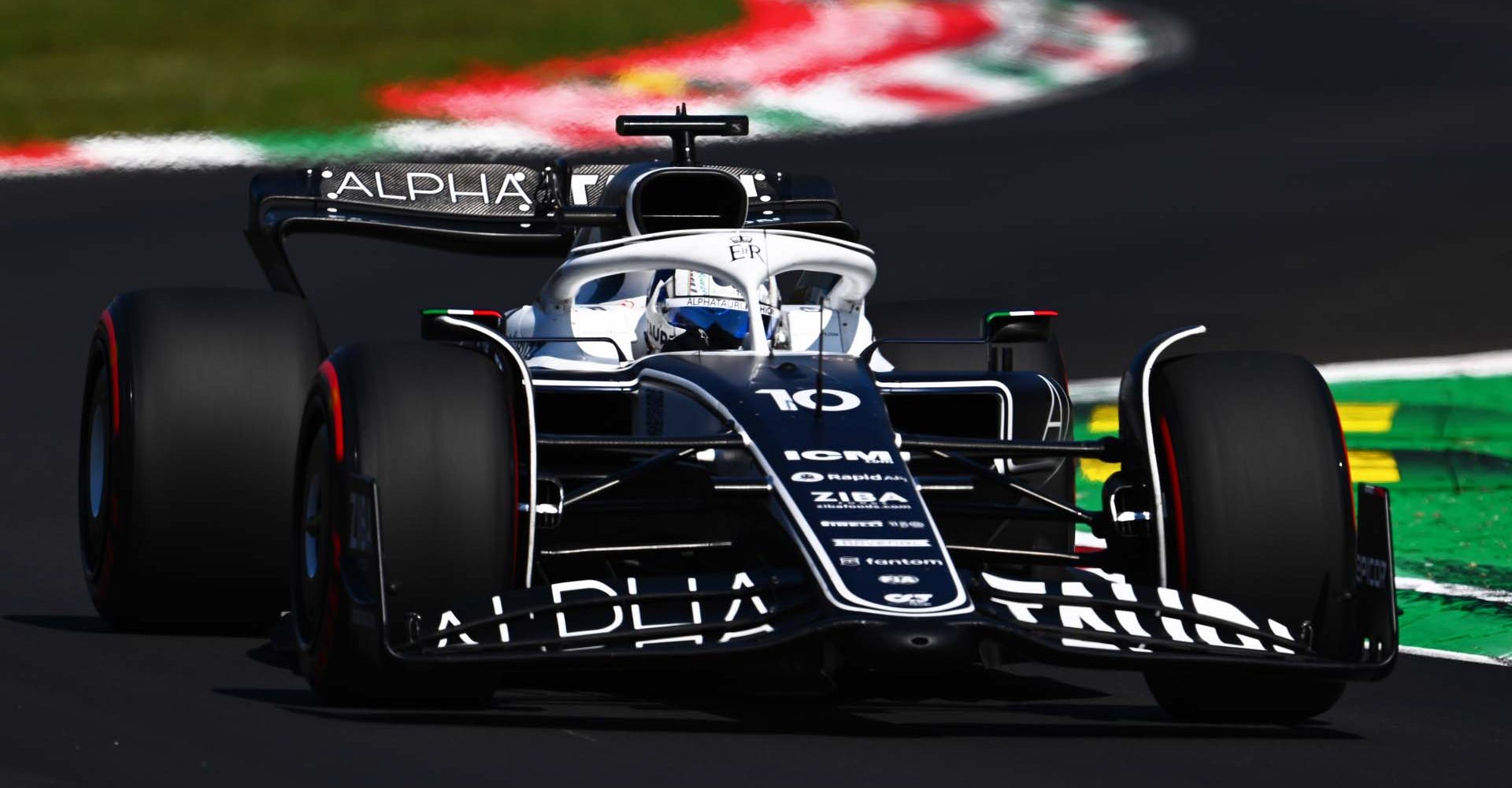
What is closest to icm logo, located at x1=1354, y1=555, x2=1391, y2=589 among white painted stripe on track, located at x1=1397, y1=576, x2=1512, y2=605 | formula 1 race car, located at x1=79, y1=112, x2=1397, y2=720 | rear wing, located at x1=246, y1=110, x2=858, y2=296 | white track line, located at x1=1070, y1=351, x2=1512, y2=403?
formula 1 race car, located at x1=79, y1=112, x2=1397, y2=720

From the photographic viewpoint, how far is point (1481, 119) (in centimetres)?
2177

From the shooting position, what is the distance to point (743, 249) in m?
8.85

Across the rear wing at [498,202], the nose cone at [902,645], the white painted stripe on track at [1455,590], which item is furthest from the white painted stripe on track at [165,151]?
the nose cone at [902,645]

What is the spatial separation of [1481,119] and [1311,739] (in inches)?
606

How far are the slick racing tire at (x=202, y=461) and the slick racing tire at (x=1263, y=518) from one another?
2774 mm

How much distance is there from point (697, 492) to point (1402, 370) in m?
6.53

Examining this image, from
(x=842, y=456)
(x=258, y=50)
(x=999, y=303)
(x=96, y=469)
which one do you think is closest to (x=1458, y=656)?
(x=999, y=303)

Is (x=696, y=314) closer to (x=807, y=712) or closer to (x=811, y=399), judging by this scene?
(x=811, y=399)

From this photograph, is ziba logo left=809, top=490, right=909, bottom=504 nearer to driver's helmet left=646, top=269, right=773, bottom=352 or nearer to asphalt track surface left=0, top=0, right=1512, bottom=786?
asphalt track surface left=0, top=0, right=1512, bottom=786

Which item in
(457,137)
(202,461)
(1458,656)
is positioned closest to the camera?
(202,461)

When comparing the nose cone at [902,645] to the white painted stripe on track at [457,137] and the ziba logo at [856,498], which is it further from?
the white painted stripe on track at [457,137]

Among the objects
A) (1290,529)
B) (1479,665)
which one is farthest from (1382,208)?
(1290,529)

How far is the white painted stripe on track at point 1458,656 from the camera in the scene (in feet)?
28.6

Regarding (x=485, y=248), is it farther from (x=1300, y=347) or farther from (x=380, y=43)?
(x=380, y=43)
